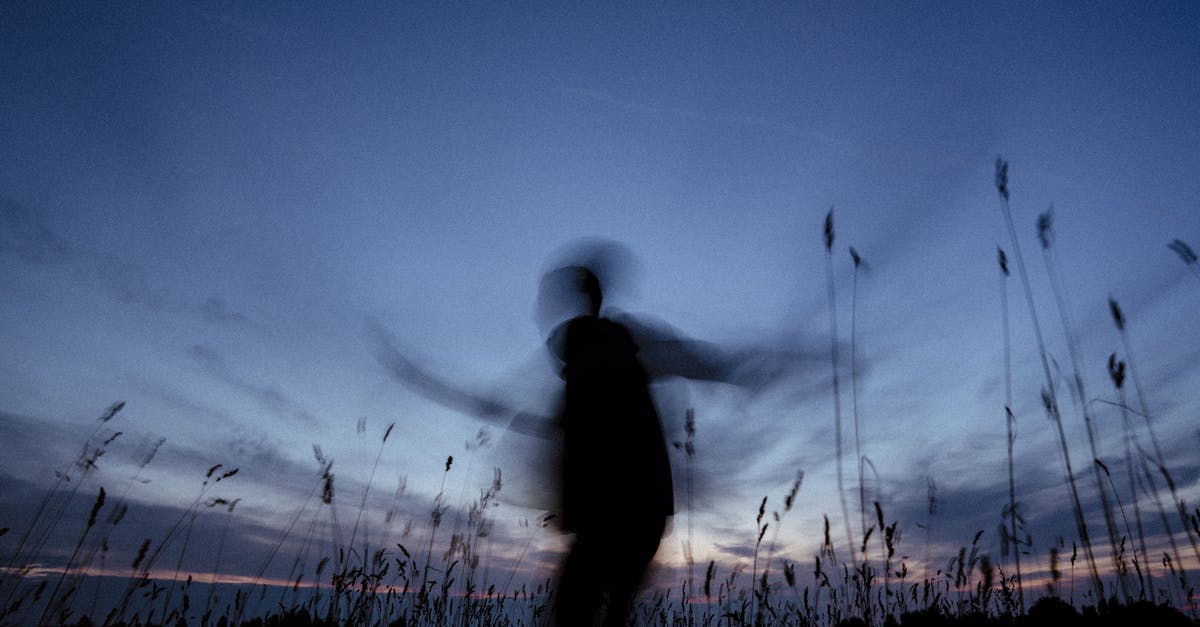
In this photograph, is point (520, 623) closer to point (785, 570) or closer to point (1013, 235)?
point (785, 570)

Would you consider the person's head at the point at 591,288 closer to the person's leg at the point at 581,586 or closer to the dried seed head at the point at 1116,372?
the person's leg at the point at 581,586

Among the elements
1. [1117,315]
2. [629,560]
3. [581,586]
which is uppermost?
[1117,315]

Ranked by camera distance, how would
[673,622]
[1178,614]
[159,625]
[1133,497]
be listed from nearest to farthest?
[1178,614]
[159,625]
[1133,497]
[673,622]

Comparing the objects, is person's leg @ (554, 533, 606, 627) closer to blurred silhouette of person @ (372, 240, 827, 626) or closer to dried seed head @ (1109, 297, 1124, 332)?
blurred silhouette of person @ (372, 240, 827, 626)

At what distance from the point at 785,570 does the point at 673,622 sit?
180 centimetres

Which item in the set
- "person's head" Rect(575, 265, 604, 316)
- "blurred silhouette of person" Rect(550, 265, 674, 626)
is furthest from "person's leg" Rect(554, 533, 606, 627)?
"person's head" Rect(575, 265, 604, 316)

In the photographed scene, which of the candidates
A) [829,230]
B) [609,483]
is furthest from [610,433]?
[829,230]

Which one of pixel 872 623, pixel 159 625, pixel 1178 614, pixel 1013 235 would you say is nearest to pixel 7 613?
pixel 159 625

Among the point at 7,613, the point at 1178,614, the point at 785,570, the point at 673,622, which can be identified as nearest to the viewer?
the point at 1178,614

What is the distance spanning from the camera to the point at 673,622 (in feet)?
15.1

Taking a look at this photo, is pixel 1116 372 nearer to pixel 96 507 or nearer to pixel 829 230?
pixel 829 230

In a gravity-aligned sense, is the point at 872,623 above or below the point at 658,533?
below

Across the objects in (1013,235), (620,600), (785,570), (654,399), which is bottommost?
(620,600)

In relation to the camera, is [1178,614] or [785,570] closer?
[1178,614]
